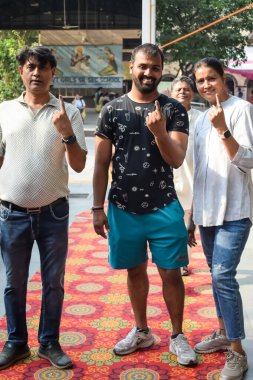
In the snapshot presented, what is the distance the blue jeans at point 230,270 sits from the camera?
2.61 meters

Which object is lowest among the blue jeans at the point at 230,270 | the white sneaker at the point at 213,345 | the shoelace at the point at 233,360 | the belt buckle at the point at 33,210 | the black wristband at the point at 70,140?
the white sneaker at the point at 213,345

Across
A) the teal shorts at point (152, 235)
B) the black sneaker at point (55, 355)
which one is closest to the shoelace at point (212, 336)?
the teal shorts at point (152, 235)

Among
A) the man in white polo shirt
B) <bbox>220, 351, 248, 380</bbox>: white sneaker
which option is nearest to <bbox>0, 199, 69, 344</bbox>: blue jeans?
the man in white polo shirt

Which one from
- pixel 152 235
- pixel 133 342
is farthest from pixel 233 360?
pixel 152 235

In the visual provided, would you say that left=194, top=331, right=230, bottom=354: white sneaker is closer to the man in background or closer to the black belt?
the black belt

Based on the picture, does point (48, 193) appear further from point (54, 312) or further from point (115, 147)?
point (54, 312)

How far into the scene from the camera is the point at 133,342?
3016 millimetres

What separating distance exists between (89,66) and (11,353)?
21723mm

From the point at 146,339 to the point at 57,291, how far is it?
63 centimetres

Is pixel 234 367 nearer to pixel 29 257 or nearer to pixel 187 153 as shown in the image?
pixel 29 257

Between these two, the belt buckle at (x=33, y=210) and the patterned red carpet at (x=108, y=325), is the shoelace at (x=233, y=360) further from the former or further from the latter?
the belt buckle at (x=33, y=210)

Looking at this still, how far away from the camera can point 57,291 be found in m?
2.84

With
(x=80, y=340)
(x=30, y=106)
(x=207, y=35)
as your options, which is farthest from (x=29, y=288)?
(x=207, y=35)

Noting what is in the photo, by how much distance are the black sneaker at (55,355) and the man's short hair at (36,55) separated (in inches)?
59.2
